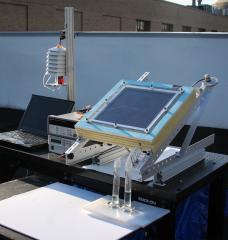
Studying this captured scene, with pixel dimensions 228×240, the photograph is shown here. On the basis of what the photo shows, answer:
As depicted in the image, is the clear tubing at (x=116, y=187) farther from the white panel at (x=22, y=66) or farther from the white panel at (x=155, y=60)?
the white panel at (x=22, y=66)

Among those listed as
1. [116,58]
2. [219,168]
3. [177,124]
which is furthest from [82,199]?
[116,58]

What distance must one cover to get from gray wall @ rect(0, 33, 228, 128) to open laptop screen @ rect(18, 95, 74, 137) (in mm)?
3452

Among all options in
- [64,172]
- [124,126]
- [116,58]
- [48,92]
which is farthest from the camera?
[48,92]

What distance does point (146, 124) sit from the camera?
176 cm

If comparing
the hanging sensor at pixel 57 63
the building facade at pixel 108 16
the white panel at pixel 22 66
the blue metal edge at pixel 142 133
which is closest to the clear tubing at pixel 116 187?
the blue metal edge at pixel 142 133

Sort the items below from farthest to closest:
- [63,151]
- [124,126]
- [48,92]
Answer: [48,92] → [63,151] → [124,126]

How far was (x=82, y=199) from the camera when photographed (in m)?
1.88

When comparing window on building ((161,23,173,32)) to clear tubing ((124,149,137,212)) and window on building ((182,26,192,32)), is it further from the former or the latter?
clear tubing ((124,149,137,212))

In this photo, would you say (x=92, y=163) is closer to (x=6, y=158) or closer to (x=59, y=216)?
(x=59, y=216)

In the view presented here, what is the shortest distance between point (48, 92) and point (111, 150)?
5.01 m

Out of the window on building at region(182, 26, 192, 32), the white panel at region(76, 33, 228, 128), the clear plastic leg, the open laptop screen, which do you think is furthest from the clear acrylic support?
the window on building at region(182, 26, 192, 32)

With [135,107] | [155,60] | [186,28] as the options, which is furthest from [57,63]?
[186,28]

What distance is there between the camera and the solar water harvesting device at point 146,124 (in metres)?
1.72

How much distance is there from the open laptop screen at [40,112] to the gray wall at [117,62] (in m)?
3.45
